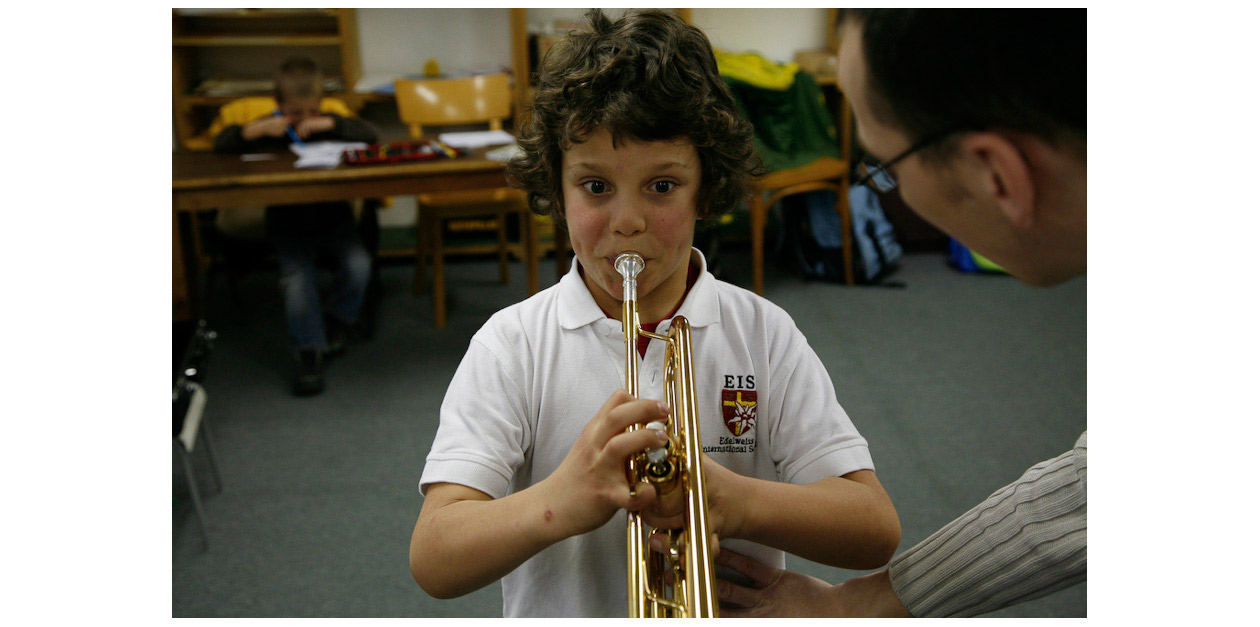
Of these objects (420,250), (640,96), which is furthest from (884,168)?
(420,250)

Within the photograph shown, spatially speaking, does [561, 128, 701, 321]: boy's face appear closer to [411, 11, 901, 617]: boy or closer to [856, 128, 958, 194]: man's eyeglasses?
[411, 11, 901, 617]: boy

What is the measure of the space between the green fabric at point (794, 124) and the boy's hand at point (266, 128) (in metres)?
1.62

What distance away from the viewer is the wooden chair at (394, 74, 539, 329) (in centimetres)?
89

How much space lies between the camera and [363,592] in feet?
3.51

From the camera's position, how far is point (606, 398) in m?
0.71

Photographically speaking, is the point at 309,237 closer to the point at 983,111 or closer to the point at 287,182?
the point at 287,182

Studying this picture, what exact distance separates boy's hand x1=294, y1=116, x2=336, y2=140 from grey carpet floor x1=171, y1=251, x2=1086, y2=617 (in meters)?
0.64

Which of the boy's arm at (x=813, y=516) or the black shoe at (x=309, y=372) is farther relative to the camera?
the black shoe at (x=309, y=372)

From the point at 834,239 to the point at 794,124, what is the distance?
143mm

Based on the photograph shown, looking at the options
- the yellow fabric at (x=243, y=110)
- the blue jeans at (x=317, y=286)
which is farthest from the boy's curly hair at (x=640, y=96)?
the yellow fabric at (x=243, y=110)

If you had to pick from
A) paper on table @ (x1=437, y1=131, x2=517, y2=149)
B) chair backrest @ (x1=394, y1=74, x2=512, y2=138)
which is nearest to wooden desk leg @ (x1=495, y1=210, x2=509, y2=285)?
paper on table @ (x1=437, y1=131, x2=517, y2=149)

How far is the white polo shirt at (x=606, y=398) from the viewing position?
0.69m

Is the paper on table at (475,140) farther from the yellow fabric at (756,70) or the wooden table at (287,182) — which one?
the yellow fabric at (756,70)
